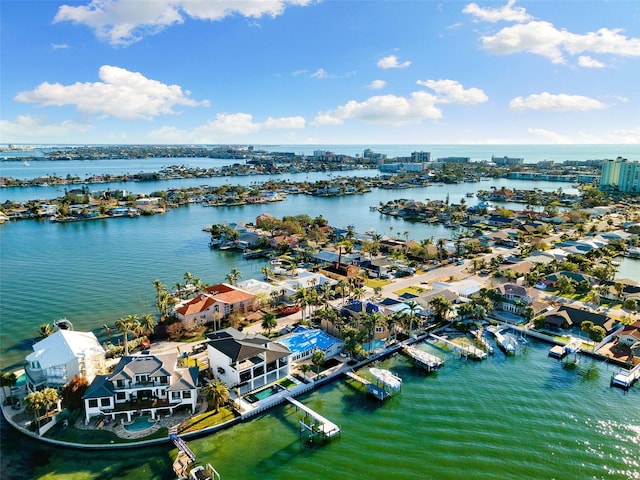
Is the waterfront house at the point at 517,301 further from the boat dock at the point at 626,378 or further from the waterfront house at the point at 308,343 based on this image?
the waterfront house at the point at 308,343

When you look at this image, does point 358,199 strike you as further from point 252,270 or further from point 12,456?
point 12,456

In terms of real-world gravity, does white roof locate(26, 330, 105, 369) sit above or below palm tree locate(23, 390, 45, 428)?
above

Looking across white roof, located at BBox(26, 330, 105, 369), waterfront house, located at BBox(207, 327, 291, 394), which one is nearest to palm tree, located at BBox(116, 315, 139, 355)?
white roof, located at BBox(26, 330, 105, 369)

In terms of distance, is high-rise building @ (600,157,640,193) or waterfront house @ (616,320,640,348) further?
high-rise building @ (600,157,640,193)

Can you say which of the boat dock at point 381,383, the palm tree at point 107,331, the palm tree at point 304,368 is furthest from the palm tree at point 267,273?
the boat dock at point 381,383

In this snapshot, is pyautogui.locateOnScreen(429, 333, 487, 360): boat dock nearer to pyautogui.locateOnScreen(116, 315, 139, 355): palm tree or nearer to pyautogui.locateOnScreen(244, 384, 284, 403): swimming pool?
pyautogui.locateOnScreen(244, 384, 284, 403): swimming pool

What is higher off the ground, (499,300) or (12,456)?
(499,300)

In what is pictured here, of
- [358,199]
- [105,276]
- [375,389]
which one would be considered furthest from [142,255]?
[358,199]
